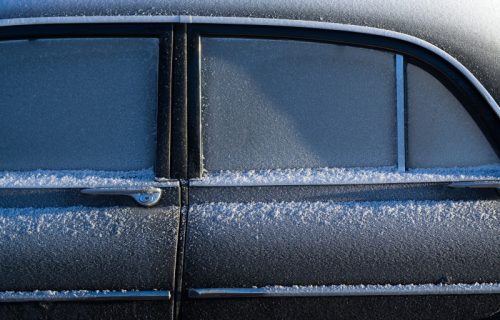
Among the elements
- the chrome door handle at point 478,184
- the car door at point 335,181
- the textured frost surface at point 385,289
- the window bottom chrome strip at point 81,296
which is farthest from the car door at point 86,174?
the chrome door handle at point 478,184

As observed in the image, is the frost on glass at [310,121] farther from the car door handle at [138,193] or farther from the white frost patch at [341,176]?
the car door handle at [138,193]

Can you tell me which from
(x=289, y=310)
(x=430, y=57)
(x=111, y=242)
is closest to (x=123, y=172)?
(x=111, y=242)

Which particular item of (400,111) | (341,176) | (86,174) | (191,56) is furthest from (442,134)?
(86,174)

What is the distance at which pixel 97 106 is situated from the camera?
2.12 meters

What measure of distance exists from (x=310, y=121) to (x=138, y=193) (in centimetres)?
63

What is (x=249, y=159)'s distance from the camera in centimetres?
211

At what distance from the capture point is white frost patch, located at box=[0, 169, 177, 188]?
6.82 ft

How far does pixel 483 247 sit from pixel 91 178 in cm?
132

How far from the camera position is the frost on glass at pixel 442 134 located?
2115 millimetres

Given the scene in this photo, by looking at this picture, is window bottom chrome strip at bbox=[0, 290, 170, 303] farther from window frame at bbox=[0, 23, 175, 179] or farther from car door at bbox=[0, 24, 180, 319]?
window frame at bbox=[0, 23, 175, 179]

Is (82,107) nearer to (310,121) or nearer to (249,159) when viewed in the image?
(249,159)

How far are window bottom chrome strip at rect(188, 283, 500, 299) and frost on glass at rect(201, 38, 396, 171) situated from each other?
0.41m

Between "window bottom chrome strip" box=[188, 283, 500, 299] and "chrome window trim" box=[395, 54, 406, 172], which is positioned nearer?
"window bottom chrome strip" box=[188, 283, 500, 299]

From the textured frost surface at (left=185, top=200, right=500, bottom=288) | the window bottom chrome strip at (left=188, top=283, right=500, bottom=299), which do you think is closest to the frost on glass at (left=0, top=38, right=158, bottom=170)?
the textured frost surface at (left=185, top=200, right=500, bottom=288)
